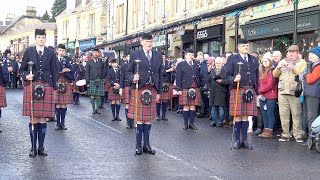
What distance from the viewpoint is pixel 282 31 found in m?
21.2

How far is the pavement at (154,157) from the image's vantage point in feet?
27.0

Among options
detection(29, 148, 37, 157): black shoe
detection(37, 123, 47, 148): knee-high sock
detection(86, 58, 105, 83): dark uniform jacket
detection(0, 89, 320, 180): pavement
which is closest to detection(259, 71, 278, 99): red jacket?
detection(0, 89, 320, 180): pavement

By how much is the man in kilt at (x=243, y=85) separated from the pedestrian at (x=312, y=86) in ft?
4.18

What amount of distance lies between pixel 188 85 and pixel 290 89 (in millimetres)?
2701

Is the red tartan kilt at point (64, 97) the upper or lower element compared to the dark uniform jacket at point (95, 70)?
lower

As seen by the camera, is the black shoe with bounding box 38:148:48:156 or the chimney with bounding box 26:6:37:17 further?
the chimney with bounding box 26:6:37:17

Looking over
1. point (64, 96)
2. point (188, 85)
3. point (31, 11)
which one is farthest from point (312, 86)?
point (31, 11)

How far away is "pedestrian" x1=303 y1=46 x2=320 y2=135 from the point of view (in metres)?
11.5

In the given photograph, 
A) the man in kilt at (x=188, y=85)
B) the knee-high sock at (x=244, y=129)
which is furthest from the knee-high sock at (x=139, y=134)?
the man in kilt at (x=188, y=85)

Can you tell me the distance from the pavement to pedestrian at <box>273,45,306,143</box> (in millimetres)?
365

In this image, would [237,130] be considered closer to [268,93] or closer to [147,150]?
[147,150]

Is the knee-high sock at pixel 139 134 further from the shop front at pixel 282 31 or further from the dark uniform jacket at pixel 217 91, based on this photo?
the shop front at pixel 282 31

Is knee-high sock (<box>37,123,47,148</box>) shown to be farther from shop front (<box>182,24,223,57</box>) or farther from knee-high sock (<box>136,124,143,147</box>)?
shop front (<box>182,24,223,57</box>)

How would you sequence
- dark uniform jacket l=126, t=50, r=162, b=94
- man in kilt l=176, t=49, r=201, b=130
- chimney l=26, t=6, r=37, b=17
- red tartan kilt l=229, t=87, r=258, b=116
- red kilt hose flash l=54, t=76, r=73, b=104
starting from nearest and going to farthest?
dark uniform jacket l=126, t=50, r=162, b=94 < red tartan kilt l=229, t=87, r=258, b=116 < man in kilt l=176, t=49, r=201, b=130 < red kilt hose flash l=54, t=76, r=73, b=104 < chimney l=26, t=6, r=37, b=17
